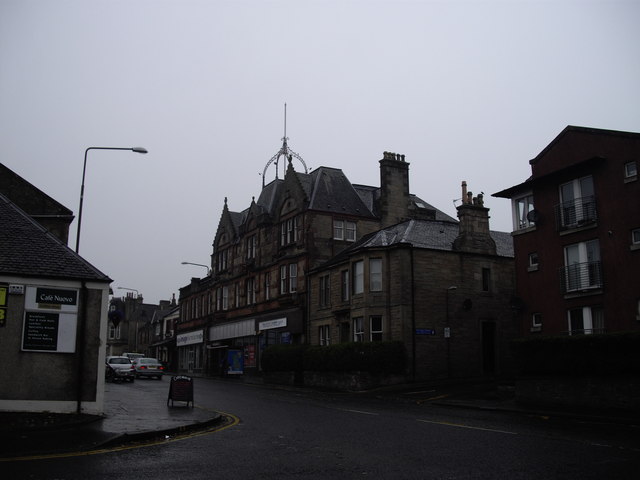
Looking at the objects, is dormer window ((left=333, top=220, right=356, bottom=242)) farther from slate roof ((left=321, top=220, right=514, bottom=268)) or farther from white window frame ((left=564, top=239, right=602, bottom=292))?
white window frame ((left=564, top=239, right=602, bottom=292))

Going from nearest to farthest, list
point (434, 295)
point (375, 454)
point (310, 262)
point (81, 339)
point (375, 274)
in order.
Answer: point (375, 454), point (81, 339), point (434, 295), point (375, 274), point (310, 262)

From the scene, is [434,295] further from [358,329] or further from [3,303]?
[3,303]

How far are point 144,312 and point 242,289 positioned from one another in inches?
2306

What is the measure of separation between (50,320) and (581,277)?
66.0 feet

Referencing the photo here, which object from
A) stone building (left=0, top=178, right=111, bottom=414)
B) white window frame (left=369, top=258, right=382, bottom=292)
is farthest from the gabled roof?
white window frame (left=369, top=258, right=382, bottom=292)

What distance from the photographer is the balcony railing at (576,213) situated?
25875 millimetres

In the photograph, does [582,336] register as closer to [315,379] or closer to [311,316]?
[315,379]

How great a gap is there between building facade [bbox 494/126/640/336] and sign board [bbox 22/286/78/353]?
19.5m

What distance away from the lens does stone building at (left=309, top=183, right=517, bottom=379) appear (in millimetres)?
35906

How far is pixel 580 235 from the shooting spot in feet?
86.5

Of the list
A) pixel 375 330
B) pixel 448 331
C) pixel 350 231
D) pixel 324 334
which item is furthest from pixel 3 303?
pixel 350 231

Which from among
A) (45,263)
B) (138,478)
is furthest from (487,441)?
(45,263)

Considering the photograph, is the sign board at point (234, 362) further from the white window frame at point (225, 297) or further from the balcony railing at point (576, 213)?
the balcony railing at point (576, 213)

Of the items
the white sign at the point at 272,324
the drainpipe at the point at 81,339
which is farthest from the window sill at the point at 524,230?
the white sign at the point at 272,324
